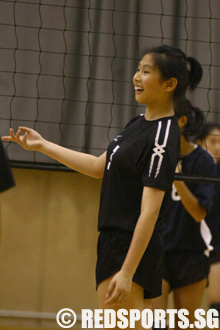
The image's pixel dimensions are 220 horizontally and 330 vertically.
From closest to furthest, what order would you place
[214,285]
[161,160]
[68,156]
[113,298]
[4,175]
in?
1. [4,175]
2. [113,298]
3. [161,160]
4. [68,156]
5. [214,285]

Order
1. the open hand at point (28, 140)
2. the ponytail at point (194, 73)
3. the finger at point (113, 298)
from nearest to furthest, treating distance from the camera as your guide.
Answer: the finger at point (113, 298) < the open hand at point (28, 140) < the ponytail at point (194, 73)

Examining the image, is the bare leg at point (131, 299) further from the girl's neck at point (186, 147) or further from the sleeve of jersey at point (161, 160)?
the girl's neck at point (186, 147)

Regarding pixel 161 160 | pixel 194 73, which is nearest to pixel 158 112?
pixel 161 160

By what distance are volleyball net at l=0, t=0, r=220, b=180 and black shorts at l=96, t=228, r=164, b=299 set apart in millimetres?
1530

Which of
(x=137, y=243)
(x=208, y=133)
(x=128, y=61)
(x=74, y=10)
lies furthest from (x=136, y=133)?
(x=74, y=10)

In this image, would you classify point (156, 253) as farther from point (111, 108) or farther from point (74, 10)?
point (74, 10)

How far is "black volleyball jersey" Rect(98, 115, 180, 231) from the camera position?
1704 mm

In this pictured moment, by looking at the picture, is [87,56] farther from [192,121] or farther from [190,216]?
[190,216]

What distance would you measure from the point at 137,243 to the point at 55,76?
75.3 inches

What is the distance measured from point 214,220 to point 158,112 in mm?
1255

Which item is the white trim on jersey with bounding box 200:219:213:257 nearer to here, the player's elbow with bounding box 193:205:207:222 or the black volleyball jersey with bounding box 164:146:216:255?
the black volleyball jersey with bounding box 164:146:216:255

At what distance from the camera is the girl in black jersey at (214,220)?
2.71 m

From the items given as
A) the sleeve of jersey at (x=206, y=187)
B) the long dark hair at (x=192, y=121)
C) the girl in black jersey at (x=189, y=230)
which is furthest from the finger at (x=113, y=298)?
the long dark hair at (x=192, y=121)

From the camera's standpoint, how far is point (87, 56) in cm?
332
